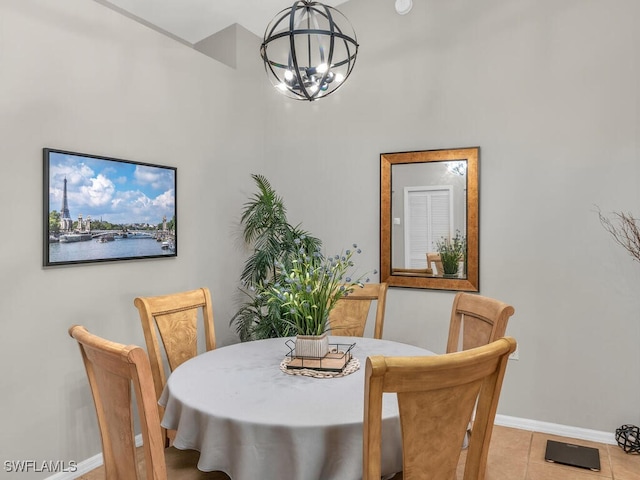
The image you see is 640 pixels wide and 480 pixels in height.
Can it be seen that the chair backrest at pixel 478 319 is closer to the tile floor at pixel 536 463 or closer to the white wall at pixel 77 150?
the tile floor at pixel 536 463

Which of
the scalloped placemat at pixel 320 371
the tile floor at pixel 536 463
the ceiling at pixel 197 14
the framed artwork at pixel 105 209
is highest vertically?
the ceiling at pixel 197 14

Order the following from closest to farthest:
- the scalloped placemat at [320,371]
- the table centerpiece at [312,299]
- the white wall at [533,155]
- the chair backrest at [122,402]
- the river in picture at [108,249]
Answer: the chair backrest at [122,402] → the scalloped placemat at [320,371] → the table centerpiece at [312,299] → the river in picture at [108,249] → the white wall at [533,155]

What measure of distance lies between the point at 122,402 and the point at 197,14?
10.8 feet

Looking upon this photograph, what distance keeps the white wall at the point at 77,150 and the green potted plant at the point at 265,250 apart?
1.01 ft

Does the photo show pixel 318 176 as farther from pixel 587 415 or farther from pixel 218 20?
pixel 587 415

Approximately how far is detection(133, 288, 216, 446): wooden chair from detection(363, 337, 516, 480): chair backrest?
4.41ft

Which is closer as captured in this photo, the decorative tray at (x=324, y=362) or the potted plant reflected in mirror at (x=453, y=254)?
the decorative tray at (x=324, y=362)

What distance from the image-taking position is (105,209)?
9.10 ft

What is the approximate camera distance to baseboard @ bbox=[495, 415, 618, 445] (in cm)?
303

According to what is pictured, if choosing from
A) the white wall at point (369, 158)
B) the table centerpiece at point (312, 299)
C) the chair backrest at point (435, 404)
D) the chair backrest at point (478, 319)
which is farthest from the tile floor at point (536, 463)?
the chair backrest at point (435, 404)

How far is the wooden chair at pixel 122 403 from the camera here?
4.08ft

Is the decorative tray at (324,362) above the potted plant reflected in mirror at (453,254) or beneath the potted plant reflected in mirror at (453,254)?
beneath

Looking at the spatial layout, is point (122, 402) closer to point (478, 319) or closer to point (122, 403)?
point (122, 403)

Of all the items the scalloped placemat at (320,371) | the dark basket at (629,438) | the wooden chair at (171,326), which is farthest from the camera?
the dark basket at (629,438)
